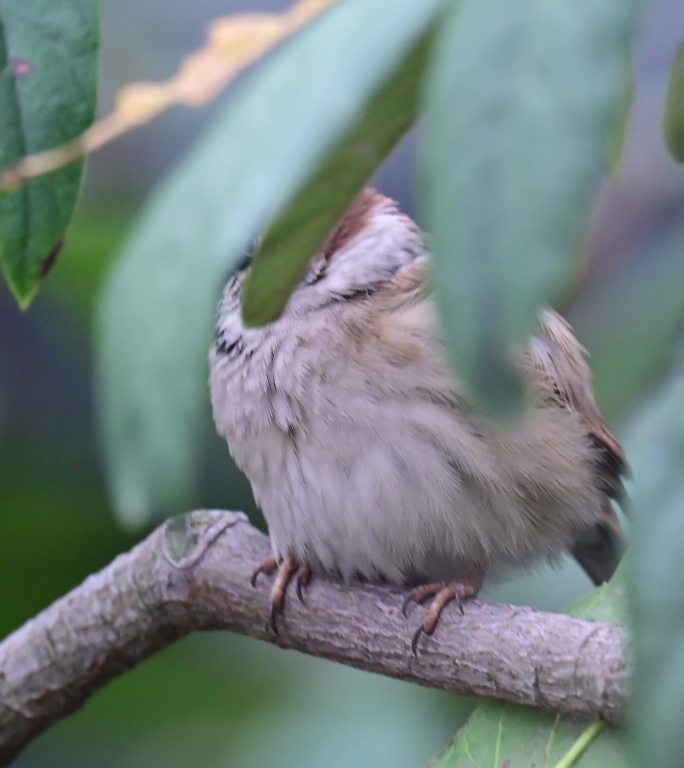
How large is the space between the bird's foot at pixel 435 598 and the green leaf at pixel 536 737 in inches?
4.1

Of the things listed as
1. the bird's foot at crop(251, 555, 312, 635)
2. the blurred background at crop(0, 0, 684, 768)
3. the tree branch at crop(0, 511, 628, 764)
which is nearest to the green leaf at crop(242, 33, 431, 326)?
the tree branch at crop(0, 511, 628, 764)

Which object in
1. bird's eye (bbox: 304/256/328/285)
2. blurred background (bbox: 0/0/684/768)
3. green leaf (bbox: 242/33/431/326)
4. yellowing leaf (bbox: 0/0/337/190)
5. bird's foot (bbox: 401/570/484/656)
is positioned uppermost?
yellowing leaf (bbox: 0/0/337/190)

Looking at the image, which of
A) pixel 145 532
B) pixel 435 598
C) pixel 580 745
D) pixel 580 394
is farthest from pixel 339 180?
pixel 145 532

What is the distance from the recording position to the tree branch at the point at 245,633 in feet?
4.06

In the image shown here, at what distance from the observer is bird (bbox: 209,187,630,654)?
155 cm

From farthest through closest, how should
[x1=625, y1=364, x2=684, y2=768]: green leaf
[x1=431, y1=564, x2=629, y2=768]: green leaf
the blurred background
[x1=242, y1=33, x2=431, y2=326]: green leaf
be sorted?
the blurred background, [x1=431, y1=564, x2=629, y2=768]: green leaf, [x1=242, y1=33, x2=431, y2=326]: green leaf, [x1=625, y1=364, x2=684, y2=768]: green leaf

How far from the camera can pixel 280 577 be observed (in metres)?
1.63

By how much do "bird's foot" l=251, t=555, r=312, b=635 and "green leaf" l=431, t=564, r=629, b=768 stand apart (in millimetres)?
303

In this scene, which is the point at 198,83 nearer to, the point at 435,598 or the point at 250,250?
the point at 250,250

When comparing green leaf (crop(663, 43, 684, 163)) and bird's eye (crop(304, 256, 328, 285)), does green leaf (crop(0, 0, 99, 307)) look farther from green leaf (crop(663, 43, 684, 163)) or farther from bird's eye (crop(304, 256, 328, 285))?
bird's eye (crop(304, 256, 328, 285))

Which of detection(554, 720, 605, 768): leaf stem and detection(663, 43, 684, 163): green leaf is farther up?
detection(663, 43, 684, 163): green leaf

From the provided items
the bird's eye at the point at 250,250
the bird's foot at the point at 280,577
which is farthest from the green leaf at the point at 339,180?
the bird's foot at the point at 280,577

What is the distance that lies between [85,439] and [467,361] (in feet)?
7.60

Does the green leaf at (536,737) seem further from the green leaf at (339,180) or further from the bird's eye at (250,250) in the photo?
the green leaf at (339,180)
